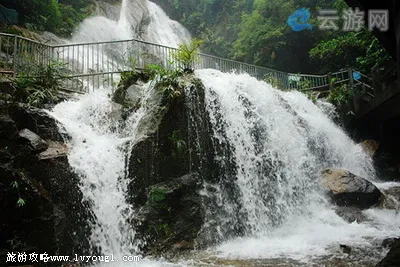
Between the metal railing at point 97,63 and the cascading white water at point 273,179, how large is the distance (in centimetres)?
238

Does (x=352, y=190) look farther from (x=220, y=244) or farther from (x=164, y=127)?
(x=164, y=127)

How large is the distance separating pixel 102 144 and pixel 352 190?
737 centimetres

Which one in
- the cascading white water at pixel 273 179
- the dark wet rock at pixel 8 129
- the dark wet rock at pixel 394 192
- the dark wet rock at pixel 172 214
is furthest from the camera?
the dark wet rock at pixel 394 192

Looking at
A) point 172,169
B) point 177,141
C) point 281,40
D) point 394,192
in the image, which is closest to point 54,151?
point 172,169

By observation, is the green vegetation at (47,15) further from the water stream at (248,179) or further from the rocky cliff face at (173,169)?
the rocky cliff face at (173,169)

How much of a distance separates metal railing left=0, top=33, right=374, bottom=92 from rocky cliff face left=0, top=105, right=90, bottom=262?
145 inches

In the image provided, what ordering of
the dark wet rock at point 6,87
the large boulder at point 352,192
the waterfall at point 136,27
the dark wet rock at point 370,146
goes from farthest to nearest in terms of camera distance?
the waterfall at point 136,27
the dark wet rock at point 370,146
the large boulder at point 352,192
the dark wet rock at point 6,87

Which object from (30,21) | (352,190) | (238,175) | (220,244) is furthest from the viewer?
(30,21)

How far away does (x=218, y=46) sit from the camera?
26.3 metres

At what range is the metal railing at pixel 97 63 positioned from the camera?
9.27 metres

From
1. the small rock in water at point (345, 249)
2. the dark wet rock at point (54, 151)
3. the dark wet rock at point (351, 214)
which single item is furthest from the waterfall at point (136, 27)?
the small rock in water at point (345, 249)

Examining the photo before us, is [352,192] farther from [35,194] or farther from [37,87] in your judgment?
[37,87]

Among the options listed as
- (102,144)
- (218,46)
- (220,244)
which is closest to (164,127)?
(102,144)

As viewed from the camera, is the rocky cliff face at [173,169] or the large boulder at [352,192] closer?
the rocky cliff face at [173,169]
